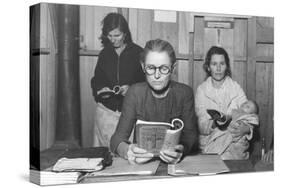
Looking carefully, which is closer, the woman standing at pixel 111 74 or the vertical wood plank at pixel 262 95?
the woman standing at pixel 111 74

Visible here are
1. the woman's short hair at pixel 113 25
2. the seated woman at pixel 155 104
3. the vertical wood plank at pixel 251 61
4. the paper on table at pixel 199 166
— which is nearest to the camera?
the woman's short hair at pixel 113 25

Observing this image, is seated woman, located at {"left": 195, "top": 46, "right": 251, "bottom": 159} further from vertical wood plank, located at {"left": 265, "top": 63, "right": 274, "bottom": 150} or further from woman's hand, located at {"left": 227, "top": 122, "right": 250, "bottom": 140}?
vertical wood plank, located at {"left": 265, "top": 63, "right": 274, "bottom": 150}

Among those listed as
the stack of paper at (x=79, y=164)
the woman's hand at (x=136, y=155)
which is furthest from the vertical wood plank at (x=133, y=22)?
the stack of paper at (x=79, y=164)

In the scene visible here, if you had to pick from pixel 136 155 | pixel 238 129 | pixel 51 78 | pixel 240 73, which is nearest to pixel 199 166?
pixel 238 129

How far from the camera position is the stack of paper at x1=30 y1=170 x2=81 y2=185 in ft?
27.5

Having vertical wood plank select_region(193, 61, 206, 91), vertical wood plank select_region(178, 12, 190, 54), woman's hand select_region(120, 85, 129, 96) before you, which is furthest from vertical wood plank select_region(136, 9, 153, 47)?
vertical wood plank select_region(193, 61, 206, 91)

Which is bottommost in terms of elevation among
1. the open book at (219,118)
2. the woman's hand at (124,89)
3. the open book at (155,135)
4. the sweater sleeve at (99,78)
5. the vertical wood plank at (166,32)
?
the open book at (155,135)

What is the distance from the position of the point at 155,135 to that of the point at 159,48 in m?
0.97

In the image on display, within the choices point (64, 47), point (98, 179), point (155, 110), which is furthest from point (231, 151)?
point (64, 47)

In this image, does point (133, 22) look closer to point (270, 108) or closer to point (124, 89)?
point (124, 89)

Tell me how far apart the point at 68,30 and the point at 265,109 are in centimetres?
273

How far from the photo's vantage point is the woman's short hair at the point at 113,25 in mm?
8734

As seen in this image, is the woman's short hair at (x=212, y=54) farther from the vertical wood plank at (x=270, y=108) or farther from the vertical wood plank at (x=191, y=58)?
the vertical wood plank at (x=270, y=108)

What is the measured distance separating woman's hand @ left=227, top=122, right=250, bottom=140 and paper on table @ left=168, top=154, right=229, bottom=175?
34 centimetres
